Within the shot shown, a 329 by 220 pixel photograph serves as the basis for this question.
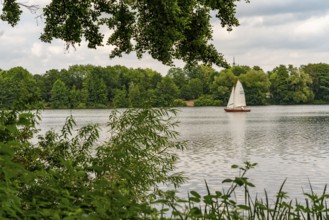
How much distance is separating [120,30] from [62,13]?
1768mm

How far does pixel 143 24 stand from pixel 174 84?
16115 cm

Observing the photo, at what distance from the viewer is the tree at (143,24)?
13.2 metres

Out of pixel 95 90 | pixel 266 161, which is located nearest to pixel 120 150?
pixel 266 161

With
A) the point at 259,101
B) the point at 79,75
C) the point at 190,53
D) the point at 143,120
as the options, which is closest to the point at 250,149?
the point at 190,53

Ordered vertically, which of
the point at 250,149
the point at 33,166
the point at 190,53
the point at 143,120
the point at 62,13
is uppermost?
the point at 62,13

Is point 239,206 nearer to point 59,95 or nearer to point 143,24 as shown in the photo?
point 143,24

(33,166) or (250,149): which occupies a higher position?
(33,166)

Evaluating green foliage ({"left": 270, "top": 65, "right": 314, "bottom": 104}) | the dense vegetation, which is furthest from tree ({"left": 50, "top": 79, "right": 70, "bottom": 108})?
the dense vegetation

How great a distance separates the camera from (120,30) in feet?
50.1

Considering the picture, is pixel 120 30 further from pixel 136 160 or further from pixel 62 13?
pixel 136 160

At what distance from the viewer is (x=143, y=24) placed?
1412cm

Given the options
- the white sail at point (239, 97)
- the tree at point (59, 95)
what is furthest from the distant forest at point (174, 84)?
the white sail at point (239, 97)

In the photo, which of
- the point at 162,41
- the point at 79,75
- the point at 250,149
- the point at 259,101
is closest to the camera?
the point at 162,41

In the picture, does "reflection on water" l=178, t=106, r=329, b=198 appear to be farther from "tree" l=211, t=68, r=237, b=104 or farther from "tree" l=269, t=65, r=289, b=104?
"tree" l=269, t=65, r=289, b=104
